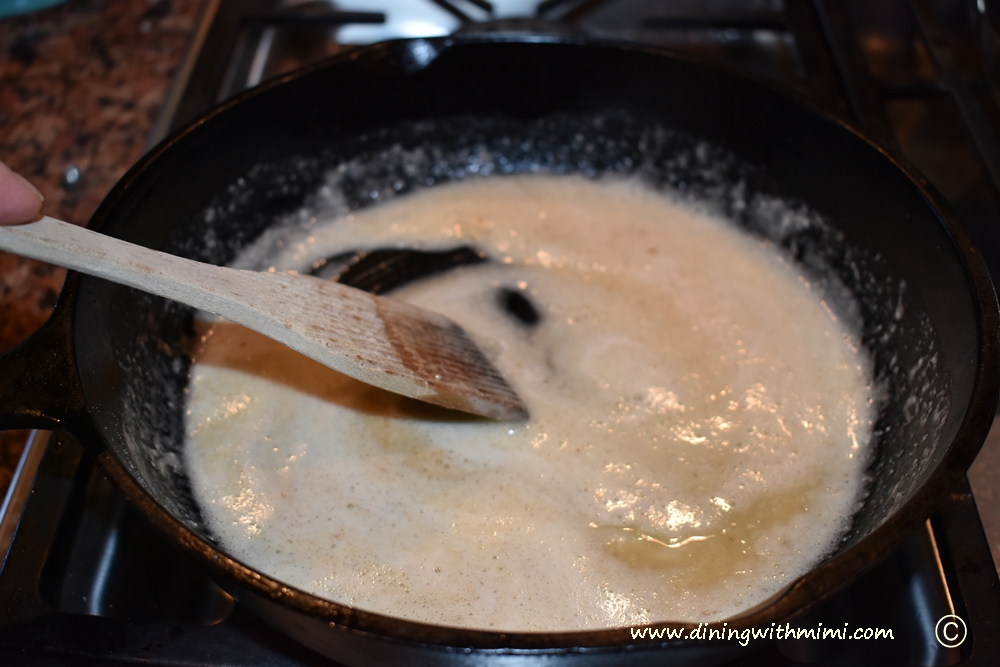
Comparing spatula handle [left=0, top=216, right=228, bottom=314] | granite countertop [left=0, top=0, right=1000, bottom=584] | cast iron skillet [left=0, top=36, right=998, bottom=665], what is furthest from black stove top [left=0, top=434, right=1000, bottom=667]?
granite countertop [left=0, top=0, right=1000, bottom=584]

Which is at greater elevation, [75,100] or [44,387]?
[75,100]

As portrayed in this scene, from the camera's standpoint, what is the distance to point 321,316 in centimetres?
100

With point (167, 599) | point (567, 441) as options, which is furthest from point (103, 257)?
point (567, 441)

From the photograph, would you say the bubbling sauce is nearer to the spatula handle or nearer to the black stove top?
the black stove top

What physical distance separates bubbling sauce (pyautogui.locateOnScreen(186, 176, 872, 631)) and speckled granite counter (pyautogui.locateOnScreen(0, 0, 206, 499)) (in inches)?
13.3

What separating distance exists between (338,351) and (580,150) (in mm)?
766

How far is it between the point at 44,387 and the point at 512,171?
977 mm

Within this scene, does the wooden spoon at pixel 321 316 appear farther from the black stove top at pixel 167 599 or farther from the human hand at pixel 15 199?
the black stove top at pixel 167 599

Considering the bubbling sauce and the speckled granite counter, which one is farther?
the speckled granite counter

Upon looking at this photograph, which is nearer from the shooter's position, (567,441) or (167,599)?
(167,599)

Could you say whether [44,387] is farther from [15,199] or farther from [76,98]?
[76,98]

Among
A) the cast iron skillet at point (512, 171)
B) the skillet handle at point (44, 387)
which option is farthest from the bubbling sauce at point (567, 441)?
the skillet handle at point (44, 387)

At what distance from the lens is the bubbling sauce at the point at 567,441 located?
980 millimetres

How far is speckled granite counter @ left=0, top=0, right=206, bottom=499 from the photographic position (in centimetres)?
135
